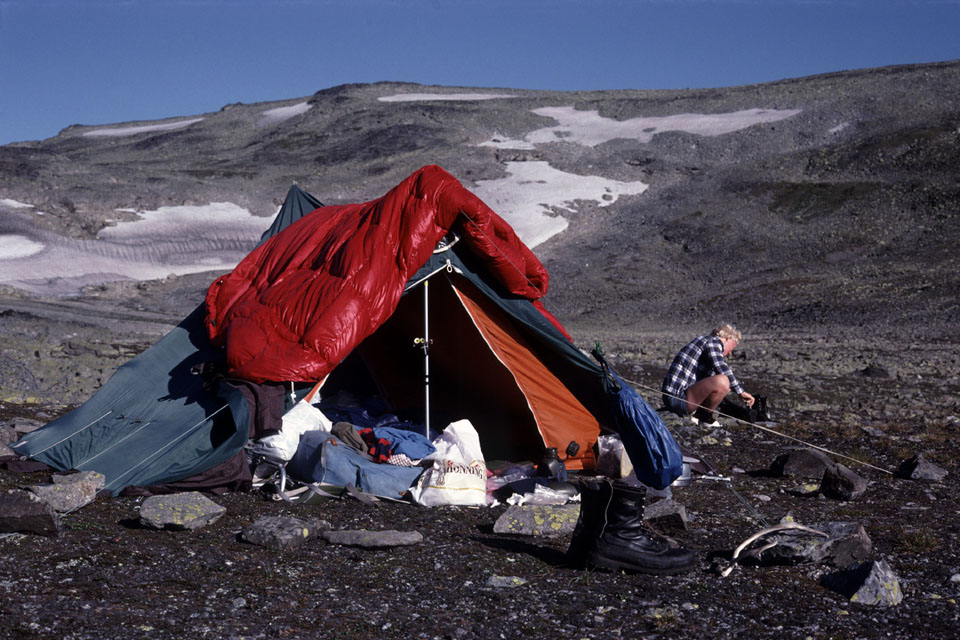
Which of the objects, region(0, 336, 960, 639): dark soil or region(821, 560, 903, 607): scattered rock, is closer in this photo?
region(0, 336, 960, 639): dark soil

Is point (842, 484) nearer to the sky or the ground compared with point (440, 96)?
nearer to the ground

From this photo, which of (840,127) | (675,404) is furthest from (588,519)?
(840,127)

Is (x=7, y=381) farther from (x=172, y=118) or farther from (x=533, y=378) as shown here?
(x=172, y=118)

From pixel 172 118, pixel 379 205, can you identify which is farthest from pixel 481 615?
pixel 172 118

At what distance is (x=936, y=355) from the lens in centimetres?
1747

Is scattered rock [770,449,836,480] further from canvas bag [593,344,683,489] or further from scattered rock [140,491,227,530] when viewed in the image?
scattered rock [140,491,227,530]

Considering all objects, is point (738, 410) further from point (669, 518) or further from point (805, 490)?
point (669, 518)

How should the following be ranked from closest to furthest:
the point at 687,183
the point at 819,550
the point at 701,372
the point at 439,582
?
the point at 439,582 → the point at 819,550 → the point at 701,372 → the point at 687,183

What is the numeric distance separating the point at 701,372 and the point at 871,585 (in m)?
5.25

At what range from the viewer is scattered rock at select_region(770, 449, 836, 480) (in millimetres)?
8211

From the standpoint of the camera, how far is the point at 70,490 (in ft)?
21.3

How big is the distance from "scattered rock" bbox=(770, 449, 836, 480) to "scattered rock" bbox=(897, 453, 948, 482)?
0.67 m

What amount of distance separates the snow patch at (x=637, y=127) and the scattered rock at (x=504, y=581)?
46.6 meters

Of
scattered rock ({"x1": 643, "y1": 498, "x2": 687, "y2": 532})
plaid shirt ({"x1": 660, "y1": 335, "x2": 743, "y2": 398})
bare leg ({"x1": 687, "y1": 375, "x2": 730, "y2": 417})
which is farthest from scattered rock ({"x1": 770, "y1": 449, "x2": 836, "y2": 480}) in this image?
scattered rock ({"x1": 643, "y1": 498, "x2": 687, "y2": 532})
